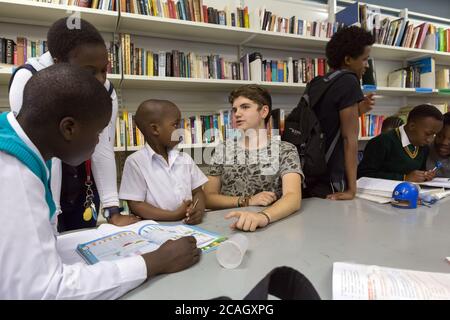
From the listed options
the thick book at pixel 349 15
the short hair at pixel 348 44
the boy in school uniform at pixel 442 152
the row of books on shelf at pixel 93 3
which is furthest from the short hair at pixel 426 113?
the row of books on shelf at pixel 93 3

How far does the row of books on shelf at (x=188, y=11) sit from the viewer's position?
6.74 ft

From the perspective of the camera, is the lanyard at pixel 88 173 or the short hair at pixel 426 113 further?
the short hair at pixel 426 113

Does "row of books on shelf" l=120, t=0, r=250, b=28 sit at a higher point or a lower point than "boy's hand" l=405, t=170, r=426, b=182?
higher

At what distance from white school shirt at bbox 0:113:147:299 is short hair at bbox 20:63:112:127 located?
0.15 ft

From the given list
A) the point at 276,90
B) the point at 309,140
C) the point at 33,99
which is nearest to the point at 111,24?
the point at 276,90

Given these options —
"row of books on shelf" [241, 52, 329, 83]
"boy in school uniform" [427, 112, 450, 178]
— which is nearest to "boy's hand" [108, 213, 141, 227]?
"row of books on shelf" [241, 52, 329, 83]

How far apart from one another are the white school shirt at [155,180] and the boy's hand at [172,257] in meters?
0.50

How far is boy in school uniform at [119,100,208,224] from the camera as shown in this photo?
1130 millimetres

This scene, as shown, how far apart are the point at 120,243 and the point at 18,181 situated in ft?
1.16

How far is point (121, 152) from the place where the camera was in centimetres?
227

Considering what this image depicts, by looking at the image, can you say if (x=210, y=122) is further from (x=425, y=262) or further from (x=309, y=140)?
(x=425, y=262)

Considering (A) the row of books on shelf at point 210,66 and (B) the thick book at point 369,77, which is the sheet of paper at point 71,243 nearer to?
(A) the row of books on shelf at point 210,66

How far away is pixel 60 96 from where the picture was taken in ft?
1.75

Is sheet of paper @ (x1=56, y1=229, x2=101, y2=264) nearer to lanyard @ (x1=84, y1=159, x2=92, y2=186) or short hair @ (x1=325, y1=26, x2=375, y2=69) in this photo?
Result: lanyard @ (x1=84, y1=159, x2=92, y2=186)
